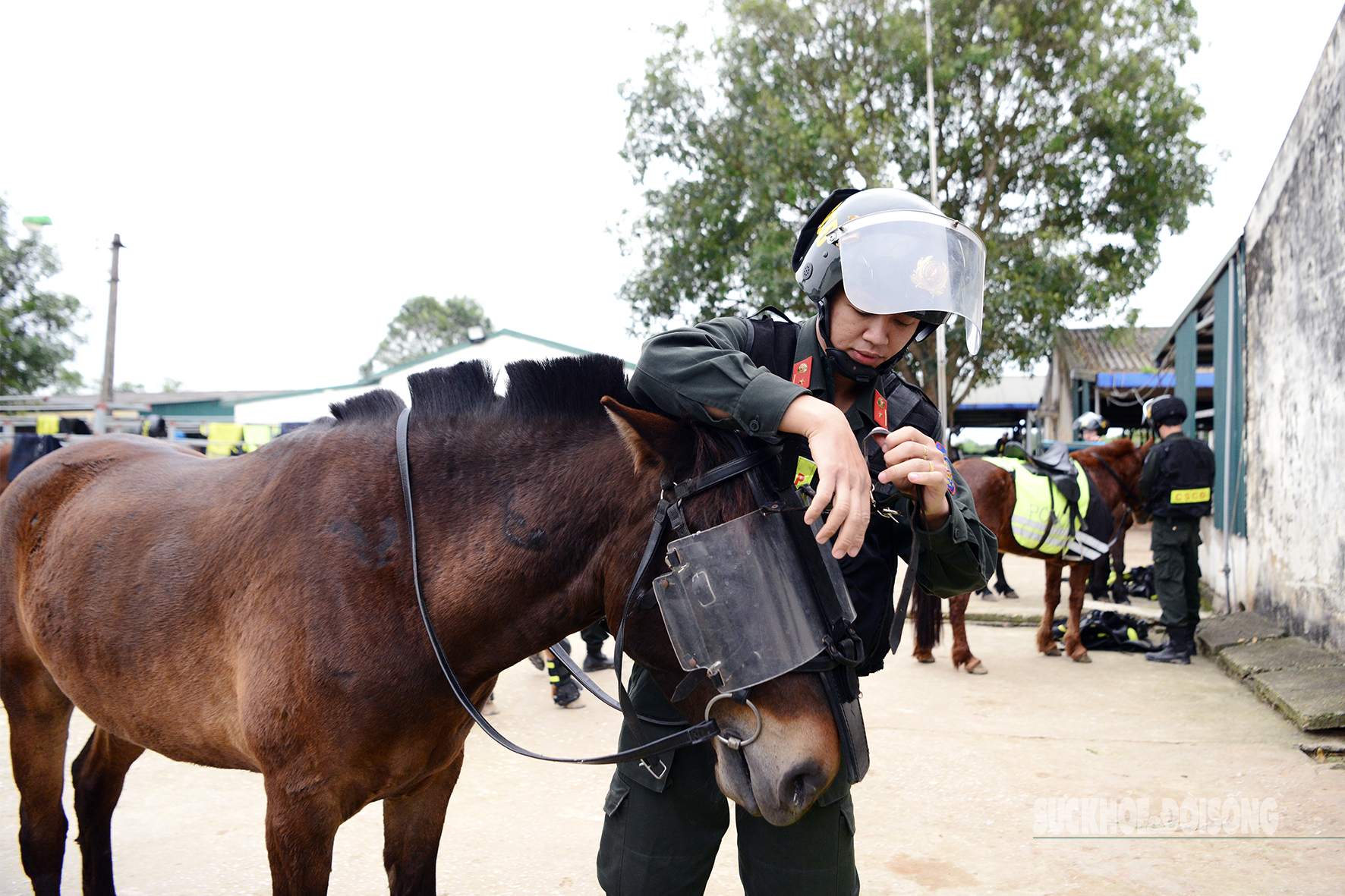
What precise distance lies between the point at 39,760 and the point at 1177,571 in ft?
24.6

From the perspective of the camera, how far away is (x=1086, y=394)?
1966cm

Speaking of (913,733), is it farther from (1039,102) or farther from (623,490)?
(1039,102)

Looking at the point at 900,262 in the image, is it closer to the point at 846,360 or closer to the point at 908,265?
the point at 908,265

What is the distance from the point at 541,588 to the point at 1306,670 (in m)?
6.06

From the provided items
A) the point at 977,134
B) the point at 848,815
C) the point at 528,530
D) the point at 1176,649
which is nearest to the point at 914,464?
the point at 528,530

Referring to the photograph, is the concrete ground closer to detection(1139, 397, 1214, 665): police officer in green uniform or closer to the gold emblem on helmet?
detection(1139, 397, 1214, 665): police officer in green uniform

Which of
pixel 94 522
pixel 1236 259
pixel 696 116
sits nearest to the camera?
pixel 94 522

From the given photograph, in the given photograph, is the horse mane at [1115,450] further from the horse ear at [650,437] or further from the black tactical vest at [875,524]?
the horse ear at [650,437]

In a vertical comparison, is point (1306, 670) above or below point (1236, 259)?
below

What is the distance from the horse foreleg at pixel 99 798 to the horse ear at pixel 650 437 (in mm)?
2513

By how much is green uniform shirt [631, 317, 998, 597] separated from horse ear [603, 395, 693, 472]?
0.06 metres

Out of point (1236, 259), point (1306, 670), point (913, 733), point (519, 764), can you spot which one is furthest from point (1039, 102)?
point (519, 764)

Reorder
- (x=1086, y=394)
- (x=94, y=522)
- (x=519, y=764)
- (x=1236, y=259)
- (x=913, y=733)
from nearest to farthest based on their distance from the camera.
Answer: (x=94, y=522), (x=519, y=764), (x=913, y=733), (x=1236, y=259), (x=1086, y=394)

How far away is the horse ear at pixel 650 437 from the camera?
5.27 ft
